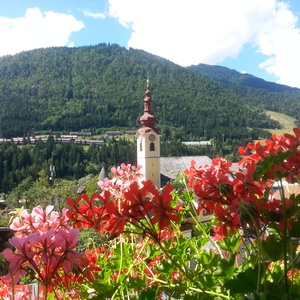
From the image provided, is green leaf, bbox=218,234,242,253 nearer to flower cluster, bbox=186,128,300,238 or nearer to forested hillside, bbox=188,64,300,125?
flower cluster, bbox=186,128,300,238

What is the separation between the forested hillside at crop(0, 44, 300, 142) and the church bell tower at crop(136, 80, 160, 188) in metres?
53.4

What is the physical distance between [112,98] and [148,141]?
254ft

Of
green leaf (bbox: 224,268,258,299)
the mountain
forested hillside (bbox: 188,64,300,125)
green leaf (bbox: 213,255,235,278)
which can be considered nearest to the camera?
green leaf (bbox: 224,268,258,299)

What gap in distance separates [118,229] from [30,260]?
6.7 inches

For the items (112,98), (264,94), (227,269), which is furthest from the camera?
(264,94)

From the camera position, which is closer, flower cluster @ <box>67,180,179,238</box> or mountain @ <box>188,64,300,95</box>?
flower cluster @ <box>67,180,179,238</box>

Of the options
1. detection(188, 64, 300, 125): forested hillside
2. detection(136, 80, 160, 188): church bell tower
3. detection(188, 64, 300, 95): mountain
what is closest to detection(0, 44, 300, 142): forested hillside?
detection(188, 64, 300, 125): forested hillside

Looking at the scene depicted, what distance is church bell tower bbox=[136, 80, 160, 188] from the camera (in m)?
30.7

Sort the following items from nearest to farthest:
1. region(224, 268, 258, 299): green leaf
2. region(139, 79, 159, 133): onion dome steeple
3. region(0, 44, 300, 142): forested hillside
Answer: region(224, 268, 258, 299): green leaf, region(139, 79, 159, 133): onion dome steeple, region(0, 44, 300, 142): forested hillside

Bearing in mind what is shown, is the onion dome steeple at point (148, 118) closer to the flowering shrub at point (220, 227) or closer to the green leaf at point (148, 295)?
the flowering shrub at point (220, 227)

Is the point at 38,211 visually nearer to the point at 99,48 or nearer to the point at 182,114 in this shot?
the point at 182,114

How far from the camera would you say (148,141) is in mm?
31312

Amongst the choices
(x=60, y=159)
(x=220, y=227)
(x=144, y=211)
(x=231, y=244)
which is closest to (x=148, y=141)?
(x=231, y=244)

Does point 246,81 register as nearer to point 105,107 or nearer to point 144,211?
point 105,107
